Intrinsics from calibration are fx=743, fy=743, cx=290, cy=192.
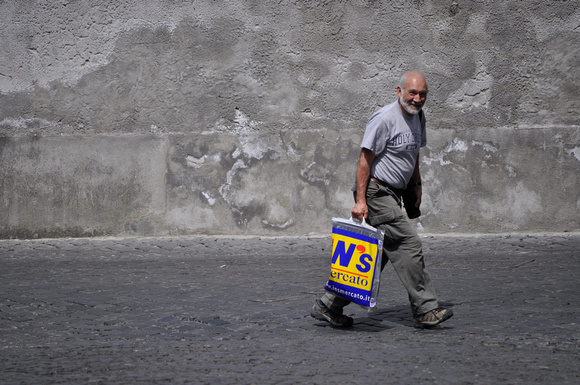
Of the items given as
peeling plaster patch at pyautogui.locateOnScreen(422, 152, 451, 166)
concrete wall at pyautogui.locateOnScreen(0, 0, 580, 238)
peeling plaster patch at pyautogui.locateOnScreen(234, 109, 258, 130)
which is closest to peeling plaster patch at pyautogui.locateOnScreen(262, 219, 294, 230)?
concrete wall at pyautogui.locateOnScreen(0, 0, 580, 238)

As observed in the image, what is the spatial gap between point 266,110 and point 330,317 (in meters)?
4.60

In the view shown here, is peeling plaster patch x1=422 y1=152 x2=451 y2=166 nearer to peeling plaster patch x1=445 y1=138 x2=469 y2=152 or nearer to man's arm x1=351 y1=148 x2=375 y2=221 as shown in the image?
peeling plaster patch x1=445 y1=138 x2=469 y2=152

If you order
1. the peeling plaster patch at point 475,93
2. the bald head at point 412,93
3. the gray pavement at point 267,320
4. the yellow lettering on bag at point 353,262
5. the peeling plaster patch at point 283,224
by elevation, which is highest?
the peeling plaster patch at point 475,93

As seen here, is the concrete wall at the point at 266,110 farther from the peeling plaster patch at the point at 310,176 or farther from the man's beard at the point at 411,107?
the man's beard at the point at 411,107

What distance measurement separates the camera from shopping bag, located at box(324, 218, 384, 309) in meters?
4.50

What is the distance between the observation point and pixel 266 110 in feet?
29.1

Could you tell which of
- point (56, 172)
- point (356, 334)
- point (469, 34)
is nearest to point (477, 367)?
point (356, 334)

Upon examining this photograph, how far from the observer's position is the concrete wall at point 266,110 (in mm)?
8602

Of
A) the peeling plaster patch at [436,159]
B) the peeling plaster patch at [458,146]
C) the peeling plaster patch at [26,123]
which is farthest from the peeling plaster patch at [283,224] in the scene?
the peeling plaster patch at [26,123]

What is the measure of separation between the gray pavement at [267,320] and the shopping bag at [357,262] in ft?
0.80

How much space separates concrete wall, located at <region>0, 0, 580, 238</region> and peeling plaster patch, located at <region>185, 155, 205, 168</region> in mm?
12

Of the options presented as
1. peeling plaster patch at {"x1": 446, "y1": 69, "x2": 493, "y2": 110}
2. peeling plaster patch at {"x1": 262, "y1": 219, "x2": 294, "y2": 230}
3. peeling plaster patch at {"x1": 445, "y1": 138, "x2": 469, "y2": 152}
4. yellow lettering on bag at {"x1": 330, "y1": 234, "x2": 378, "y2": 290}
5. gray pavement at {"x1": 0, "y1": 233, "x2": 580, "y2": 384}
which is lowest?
gray pavement at {"x1": 0, "y1": 233, "x2": 580, "y2": 384}

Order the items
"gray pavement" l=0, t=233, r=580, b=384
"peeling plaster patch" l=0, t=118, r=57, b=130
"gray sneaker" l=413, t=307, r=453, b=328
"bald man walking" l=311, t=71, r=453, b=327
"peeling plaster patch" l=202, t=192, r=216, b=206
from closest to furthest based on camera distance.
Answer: "gray pavement" l=0, t=233, r=580, b=384
"gray sneaker" l=413, t=307, r=453, b=328
"bald man walking" l=311, t=71, r=453, b=327
"peeling plaster patch" l=202, t=192, r=216, b=206
"peeling plaster patch" l=0, t=118, r=57, b=130

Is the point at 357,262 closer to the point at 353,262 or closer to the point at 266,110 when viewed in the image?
the point at 353,262
